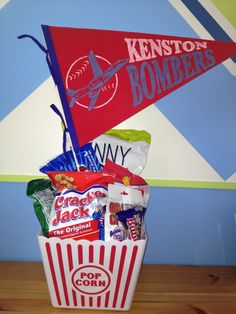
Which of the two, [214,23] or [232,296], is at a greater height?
[214,23]

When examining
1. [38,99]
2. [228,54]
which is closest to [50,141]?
[38,99]

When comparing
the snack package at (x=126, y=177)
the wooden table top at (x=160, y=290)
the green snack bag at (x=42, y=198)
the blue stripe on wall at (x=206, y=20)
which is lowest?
the wooden table top at (x=160, y=290)

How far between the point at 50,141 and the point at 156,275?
0.50m

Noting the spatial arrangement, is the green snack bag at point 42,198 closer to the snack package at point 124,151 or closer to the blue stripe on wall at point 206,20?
the snack package at point 124,151

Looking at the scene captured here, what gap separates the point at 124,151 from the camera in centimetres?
84

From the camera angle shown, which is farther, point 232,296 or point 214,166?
point 214,166

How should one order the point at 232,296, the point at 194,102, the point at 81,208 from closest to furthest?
the point at 81,208, the point at 232,296, the point at 194,102

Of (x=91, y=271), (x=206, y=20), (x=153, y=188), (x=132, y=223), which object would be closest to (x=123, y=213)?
(x=132, y=223)

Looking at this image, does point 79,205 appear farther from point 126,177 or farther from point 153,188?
point 153,188

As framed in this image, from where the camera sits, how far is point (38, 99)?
93 centimetres

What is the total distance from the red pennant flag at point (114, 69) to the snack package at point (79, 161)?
0.22 feet

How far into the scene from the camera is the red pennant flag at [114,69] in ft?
2.96

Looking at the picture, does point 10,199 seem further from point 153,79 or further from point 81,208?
point 153,79

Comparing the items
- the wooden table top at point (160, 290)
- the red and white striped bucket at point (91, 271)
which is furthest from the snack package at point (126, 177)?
the wooden table top at point (160, 290)
